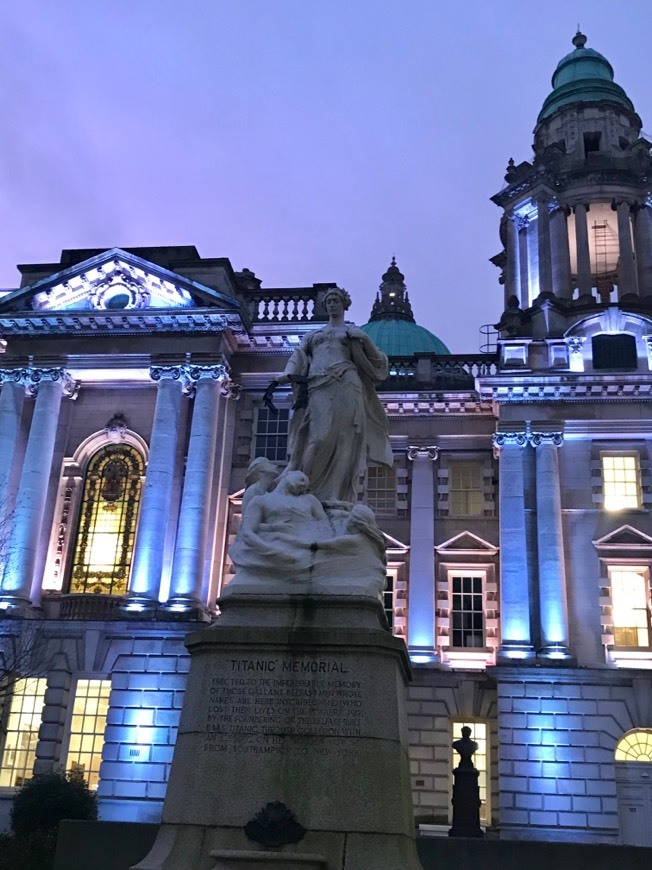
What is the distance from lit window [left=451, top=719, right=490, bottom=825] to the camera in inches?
1139

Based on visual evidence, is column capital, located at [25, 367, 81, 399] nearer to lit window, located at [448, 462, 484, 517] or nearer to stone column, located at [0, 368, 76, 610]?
stone column, located at [0, 368, 76, 610]

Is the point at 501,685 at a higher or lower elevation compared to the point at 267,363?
lower

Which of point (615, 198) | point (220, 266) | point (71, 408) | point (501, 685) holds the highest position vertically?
point (615, 198)

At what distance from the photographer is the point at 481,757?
97.0ft

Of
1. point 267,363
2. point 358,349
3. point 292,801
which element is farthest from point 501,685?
point 292,801

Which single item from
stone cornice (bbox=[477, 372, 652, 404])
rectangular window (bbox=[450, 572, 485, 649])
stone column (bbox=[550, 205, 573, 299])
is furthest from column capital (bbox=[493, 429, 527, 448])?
stone column (bbox=[550, 205, 573, 299])

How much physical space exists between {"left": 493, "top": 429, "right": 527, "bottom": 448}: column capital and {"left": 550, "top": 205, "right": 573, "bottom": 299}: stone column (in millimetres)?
6954

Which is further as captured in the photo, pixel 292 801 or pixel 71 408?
pixel 71 408

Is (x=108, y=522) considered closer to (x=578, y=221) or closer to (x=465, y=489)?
(x=465, y=489)

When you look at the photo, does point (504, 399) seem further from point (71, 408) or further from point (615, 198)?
point (71, 408)

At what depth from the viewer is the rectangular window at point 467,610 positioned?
31.4 m

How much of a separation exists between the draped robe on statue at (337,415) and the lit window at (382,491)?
2157 centimetres

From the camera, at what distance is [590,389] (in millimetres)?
32219

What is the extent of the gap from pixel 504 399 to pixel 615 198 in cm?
1142
